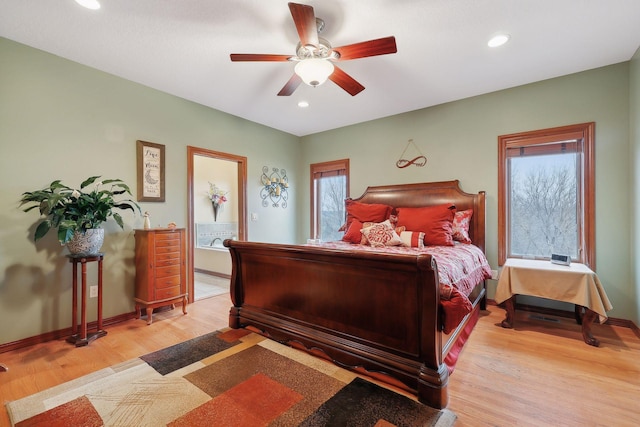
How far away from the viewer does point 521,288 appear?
2719 mm

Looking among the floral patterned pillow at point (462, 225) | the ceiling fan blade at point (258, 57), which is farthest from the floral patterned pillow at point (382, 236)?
the ceiling fan blade at point (258, 57)

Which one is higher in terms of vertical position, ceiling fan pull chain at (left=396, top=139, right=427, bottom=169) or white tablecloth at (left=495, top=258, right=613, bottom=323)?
ceiling fan pull chain at (left=396, top=139, right=427, bottom=169)

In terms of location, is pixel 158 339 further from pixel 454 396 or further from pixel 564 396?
pixel 564 396

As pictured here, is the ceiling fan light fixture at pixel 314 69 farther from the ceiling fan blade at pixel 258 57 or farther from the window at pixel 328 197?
the window at pixel 328 197

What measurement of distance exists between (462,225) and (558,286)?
3.56ft

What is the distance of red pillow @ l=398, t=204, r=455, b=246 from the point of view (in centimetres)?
326

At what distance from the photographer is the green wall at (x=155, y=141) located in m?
2.48

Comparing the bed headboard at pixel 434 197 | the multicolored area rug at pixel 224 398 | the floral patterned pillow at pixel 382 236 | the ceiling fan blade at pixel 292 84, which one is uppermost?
the ceiling fan blade at pixel 292 84

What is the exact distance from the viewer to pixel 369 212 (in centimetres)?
396

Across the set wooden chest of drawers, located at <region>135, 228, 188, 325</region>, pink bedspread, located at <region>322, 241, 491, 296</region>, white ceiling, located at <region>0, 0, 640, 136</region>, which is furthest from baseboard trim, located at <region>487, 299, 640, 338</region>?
wooden chest of drawers, located at <region>135, 228, 188, 325</region>

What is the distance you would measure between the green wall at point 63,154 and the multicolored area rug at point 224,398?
114 cm

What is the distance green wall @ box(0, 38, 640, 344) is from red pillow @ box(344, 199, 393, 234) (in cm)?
61

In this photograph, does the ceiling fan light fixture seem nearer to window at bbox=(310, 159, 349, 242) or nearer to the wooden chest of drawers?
the wooden chest of drawers

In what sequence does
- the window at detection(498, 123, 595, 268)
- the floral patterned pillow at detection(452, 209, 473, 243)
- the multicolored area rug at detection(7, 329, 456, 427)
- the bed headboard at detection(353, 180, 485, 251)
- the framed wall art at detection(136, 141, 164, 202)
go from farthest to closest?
the bed headboard at detection(353, 180, 485, 251), the floral patterned pillow at detection(452, 209, 473, 243), the framed wall art at detection(136, 141, 164, 202), the window at detection(498, 123, 595, 268), the multicolored area rug at detection(7, 329, 456, 427)
